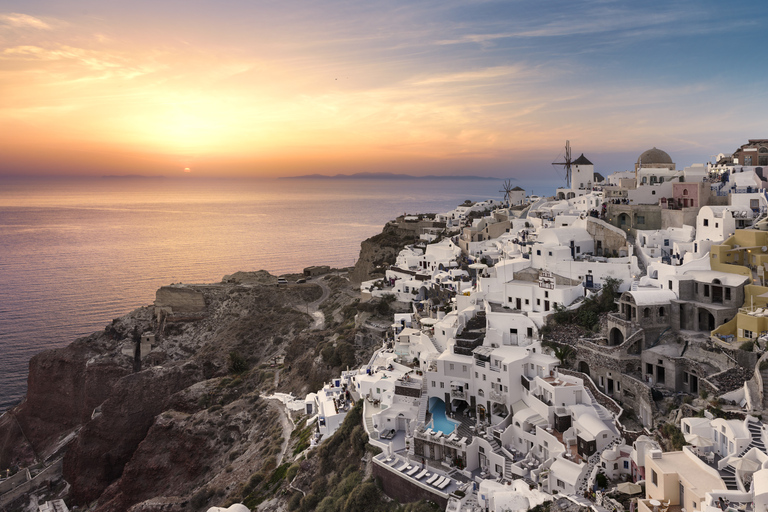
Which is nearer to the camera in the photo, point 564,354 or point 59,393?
point 564,354

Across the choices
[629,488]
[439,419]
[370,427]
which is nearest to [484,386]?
[439,419]

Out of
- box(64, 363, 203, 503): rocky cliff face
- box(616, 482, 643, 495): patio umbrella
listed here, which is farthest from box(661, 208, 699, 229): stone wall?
box(64, 363, 203, 503): rocky cliff face

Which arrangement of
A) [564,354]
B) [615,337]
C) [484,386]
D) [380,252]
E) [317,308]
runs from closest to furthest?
[615,337] < [564,354] < [484,386] < [317,308] < [380,252]

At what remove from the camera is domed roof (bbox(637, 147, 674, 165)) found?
3822 cm

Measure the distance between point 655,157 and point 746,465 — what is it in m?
29.8

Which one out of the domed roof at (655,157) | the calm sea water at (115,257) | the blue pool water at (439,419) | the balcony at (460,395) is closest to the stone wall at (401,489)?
the blue pool water at (439,419)

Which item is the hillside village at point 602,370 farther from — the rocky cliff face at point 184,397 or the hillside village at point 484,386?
the rocky cliff face at point 184,397

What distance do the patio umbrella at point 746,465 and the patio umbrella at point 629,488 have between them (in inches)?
106

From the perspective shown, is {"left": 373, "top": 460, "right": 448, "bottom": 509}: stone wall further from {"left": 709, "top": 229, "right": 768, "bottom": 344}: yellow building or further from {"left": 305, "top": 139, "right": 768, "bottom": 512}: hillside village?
{"left": 709, "top": 229, "right": 768, "bottom": 344}: yellow building

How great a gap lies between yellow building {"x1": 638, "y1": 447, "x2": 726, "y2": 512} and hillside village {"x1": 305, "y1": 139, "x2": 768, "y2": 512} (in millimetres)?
50

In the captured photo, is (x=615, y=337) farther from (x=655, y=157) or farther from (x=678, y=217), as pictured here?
(x=655, y=157)

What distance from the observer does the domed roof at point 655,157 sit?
38.2m

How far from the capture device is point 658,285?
925 inches

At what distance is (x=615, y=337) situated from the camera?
2217 cm
